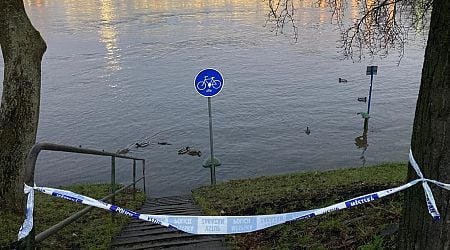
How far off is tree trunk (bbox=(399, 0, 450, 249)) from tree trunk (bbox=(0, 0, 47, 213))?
4995 mm

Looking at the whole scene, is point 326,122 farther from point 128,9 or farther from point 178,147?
point 128,9

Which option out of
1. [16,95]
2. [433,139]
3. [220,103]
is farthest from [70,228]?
[220,103]

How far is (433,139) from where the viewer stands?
298 centimetres

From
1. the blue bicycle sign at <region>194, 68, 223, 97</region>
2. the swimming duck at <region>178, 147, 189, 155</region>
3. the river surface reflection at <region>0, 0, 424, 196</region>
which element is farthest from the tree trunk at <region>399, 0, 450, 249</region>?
the swimming duck at <region>178, 147, 189, 155</region>

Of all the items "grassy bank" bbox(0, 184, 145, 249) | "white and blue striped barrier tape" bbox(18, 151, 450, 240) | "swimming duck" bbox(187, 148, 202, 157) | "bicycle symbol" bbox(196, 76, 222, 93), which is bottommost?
"swimming duck" bbox(187, 148, 202, 157)

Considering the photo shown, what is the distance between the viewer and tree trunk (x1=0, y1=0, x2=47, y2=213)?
6.16 meters

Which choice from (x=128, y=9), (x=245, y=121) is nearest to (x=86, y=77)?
(x=245, y=121)

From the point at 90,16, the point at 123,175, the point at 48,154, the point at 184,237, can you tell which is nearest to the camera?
the point at 184,237

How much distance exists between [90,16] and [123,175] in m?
48.7

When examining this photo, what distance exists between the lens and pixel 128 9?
6819 centimetres

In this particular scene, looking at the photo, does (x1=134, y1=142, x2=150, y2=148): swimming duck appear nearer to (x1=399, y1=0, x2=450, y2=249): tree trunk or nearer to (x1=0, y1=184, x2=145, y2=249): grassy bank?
(x1=0, y1=184, x2=145, y2=249): grassy bank

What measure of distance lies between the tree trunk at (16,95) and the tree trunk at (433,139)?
4.99 meters

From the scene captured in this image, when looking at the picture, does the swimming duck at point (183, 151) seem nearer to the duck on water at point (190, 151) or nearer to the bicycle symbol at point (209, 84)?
the duck on water at point (190, 151)

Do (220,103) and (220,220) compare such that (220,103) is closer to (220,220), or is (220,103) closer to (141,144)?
(141,144)
